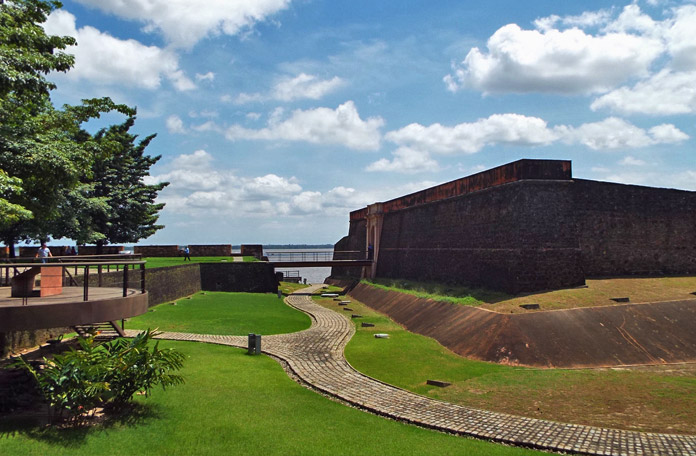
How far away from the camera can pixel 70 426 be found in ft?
25.7

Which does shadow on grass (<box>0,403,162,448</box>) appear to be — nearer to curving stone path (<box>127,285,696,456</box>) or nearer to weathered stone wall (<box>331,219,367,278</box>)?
curving stone path (<box>127,285,696,456</box>)

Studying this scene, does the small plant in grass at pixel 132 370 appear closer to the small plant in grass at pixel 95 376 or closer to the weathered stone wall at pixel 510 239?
the small plant in grass at pixel 95 376

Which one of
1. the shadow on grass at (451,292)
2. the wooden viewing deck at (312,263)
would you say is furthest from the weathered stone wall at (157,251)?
the shadow on grass at (451,292)

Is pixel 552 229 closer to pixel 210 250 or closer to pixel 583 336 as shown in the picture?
pixel 583 336

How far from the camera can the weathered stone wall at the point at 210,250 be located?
139ft

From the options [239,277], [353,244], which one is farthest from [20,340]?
[353,244]

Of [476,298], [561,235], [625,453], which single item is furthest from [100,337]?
[561,235]

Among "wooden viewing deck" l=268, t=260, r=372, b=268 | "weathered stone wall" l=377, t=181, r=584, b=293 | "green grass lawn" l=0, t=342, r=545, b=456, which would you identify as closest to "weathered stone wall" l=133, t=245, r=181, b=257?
"wooden viewing deck" l=268, t=260, r=372, b=268

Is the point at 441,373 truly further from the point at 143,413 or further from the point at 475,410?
the point at 143,413

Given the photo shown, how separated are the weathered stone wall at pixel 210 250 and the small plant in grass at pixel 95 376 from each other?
34.0 meters

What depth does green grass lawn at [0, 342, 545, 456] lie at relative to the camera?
24.4 feet

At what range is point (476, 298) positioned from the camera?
18.9 m

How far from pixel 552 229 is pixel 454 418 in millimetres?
11754

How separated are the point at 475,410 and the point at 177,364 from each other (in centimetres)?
627
